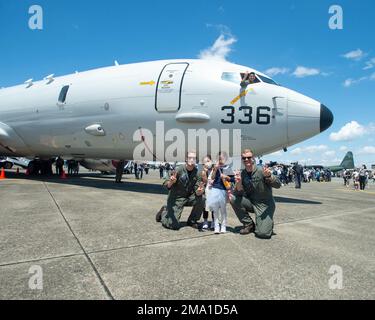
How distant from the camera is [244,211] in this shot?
203 inches

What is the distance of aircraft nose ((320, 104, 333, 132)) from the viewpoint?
8.28 meters

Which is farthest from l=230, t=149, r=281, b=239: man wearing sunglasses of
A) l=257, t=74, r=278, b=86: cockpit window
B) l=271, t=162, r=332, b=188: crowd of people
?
l=271, t=162, r=332, b=188: crowd of people

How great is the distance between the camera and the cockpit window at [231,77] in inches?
350

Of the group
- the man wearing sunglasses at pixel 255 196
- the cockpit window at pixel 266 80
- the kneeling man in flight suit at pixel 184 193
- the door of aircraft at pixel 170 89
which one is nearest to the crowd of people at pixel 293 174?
the cockpit window at pixel 266 80

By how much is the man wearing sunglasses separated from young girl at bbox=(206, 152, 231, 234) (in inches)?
9.0

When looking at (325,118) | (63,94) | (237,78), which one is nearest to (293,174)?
(325,118)

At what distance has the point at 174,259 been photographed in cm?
360

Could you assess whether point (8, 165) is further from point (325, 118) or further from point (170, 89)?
point (325, 118)

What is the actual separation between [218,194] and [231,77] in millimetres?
5265

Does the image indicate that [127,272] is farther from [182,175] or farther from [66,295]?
[182,175]

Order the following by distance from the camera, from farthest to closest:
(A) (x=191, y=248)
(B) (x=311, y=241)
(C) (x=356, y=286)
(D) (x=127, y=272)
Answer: (B) (x=311, y=241) < (A) (x=191, y=248) < (D) (x=127, y=272) < (C) (x=356, y=286)

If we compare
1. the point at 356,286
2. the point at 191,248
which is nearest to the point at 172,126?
the point at 191,248

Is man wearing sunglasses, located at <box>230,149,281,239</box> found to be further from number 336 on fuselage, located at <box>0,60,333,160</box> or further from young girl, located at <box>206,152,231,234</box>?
number 336 on fuselage, located at <box>0,60,333,160</box>
